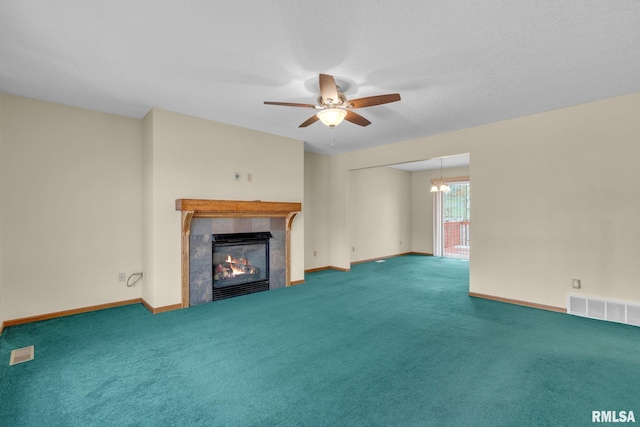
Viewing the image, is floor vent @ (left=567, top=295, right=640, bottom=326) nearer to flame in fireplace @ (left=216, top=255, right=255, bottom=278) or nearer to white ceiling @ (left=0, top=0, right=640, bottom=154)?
white ceiling @ (left=0, top=0, right=640, bottom=154)

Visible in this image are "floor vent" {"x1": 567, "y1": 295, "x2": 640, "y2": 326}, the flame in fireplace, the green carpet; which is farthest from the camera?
the flame in fireplace

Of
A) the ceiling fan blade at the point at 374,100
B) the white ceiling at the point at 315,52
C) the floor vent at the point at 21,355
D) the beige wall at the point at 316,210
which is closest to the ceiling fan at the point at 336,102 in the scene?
the ceiling fan blade at the point at 374,100

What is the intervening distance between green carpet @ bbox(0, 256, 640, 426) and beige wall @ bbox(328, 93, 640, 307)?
0.56 metres

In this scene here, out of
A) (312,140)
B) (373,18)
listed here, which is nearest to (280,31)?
(373,18)

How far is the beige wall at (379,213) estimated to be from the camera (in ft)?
25.6

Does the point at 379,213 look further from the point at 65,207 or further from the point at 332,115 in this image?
the point at 65,207

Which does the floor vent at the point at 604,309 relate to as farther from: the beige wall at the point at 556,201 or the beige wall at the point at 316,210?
the beige wall at the point at 316,210

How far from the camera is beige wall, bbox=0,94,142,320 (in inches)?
138

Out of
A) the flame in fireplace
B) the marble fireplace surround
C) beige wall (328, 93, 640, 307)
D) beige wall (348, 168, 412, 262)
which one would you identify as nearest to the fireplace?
the flame in fireplace

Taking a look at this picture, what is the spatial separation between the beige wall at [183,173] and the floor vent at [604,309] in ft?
14.8

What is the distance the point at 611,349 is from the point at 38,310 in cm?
617

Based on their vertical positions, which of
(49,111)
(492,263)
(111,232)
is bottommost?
(492,263)

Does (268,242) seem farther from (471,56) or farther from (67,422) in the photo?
(471,56)

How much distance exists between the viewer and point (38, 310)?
3637mm
